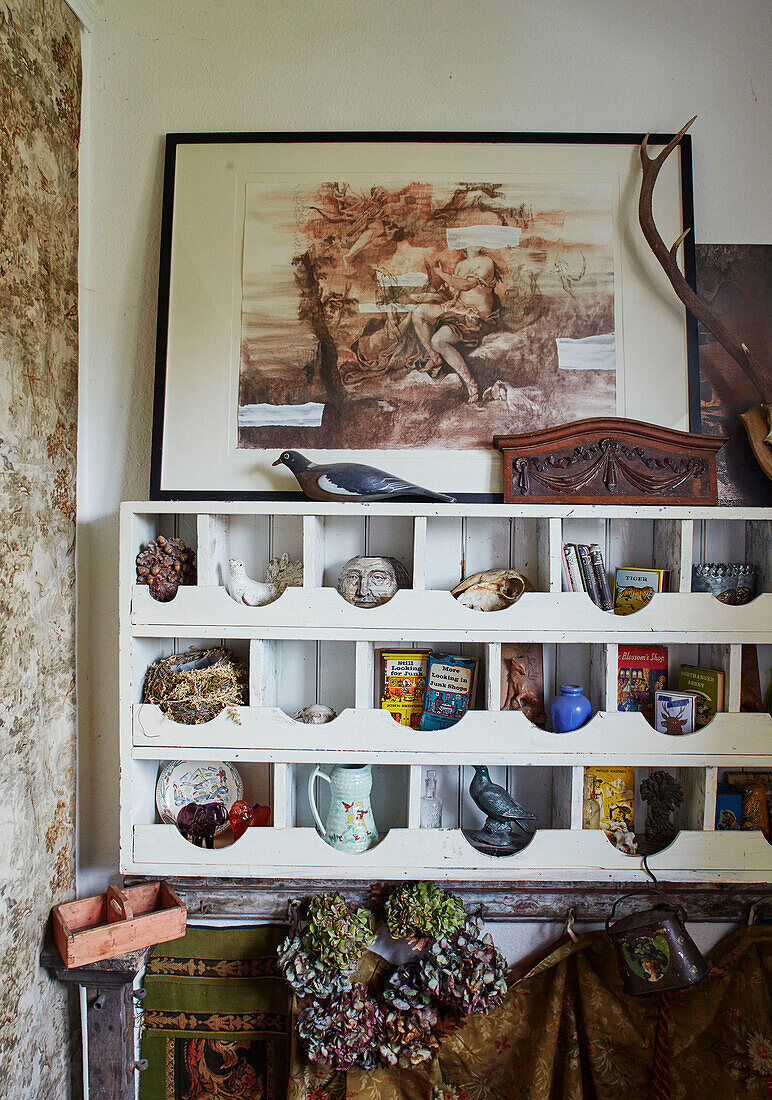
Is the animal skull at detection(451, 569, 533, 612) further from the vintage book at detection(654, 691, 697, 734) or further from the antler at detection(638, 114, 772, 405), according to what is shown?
the antler at detection(638, 114, 772, 405)

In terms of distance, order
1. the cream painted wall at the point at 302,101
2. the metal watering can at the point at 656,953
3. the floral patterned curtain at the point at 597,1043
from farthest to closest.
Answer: the cream painted wall at the point at 302,101, the floral patterned curtain at the point at 597,1043, the metal watering can at the point at 656,953

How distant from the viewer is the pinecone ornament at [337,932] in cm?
135

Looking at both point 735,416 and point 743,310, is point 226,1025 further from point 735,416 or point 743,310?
point 743,310

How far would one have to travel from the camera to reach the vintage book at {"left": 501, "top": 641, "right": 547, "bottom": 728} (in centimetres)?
150

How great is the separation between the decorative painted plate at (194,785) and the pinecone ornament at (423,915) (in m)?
0.42

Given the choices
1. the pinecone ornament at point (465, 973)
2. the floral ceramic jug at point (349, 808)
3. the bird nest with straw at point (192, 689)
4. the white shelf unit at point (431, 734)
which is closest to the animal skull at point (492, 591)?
the white shelf unit at point (431, 734)

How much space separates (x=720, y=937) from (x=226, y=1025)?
3.64ft

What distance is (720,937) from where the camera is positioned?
5.04ft

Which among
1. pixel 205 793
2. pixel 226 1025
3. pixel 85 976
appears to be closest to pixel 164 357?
pixel 205 793

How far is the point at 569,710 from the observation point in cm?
144

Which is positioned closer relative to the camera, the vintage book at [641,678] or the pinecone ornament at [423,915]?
the pinecone ornament at [423,915]

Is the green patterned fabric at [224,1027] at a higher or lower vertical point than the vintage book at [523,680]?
lower

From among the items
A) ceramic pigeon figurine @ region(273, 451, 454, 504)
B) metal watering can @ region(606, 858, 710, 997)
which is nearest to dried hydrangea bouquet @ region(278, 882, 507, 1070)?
metal watering can @ region(606, 858, 710, 997)

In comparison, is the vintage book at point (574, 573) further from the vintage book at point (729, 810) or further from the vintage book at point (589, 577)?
the vintage book at point (729, 810)
